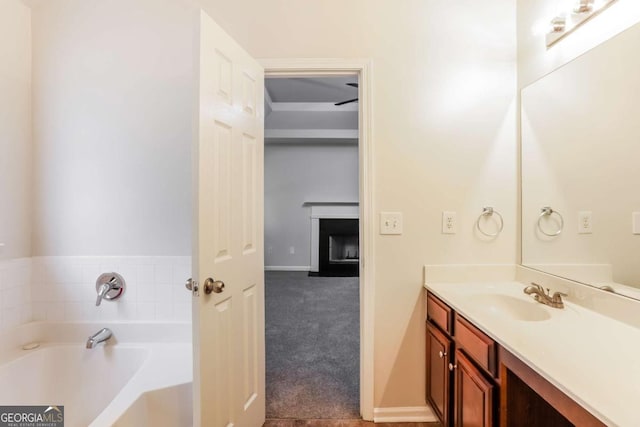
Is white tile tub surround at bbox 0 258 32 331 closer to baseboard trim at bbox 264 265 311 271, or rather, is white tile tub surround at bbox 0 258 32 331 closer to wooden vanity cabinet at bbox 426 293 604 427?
wooden vanity cabinet at bbox 426 293 604 427

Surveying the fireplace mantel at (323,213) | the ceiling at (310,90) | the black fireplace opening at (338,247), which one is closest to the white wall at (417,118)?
the ceiling at (310,90)

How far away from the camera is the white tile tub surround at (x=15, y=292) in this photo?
60.6 inches

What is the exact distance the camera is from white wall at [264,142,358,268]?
5.41m

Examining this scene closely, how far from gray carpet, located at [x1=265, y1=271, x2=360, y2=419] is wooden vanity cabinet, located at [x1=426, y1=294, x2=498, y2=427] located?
0.56 m

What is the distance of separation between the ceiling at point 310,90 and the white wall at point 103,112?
2221 millimetres

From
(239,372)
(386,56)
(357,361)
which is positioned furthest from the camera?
(357,361)

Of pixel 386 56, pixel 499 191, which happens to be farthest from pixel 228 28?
pixel 499 191

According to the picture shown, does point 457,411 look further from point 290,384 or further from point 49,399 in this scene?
point 49,399

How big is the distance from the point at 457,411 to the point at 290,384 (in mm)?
1122

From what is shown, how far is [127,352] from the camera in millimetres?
1595

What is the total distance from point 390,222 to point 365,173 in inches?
12.7

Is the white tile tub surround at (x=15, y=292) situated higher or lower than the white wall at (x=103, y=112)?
lower

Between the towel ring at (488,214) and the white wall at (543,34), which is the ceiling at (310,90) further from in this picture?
the towel ring at (488,214)

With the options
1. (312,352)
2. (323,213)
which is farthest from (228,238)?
(323,213)
